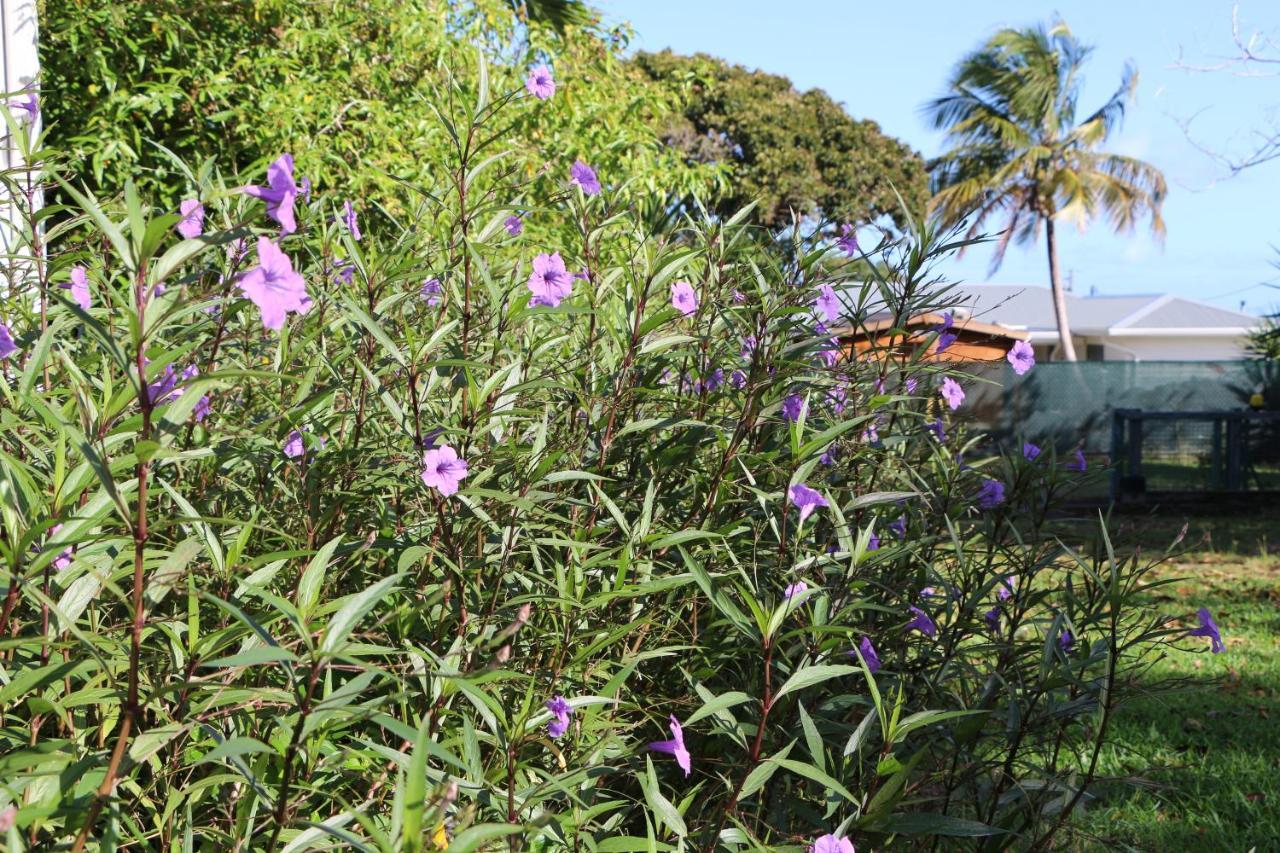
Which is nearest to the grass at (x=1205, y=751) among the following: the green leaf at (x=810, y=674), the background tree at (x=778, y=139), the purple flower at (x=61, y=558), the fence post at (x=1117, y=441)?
the green leaf at (x=810, y=674)

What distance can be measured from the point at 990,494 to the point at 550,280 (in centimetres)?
110

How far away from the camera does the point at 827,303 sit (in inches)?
85.5

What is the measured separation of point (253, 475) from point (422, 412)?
0.33 m

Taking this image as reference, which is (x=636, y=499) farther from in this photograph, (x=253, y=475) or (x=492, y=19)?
(x=492, y=19)

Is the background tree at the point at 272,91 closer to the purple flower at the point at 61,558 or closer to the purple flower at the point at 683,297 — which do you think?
the purple flower at the point at 683,297

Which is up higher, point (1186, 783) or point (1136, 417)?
point (1136, 417)

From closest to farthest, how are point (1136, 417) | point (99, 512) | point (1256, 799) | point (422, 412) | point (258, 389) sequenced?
1. point (99, 512)
2. point (422, 412)
3. point (258, 389)
4. point (1256, 799)
5. point (1136, 417)

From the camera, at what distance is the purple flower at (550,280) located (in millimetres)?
1990

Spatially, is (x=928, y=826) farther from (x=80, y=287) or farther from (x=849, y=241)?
(x=80, y=287)

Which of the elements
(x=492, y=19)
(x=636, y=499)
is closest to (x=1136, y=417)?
(x=492, y=19)

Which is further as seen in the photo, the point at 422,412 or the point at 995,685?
the point at 995,685

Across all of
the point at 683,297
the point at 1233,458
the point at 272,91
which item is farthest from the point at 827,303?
the point at 1233,458

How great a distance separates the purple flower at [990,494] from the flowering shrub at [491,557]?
2 cm

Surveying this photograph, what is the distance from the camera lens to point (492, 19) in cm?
714
